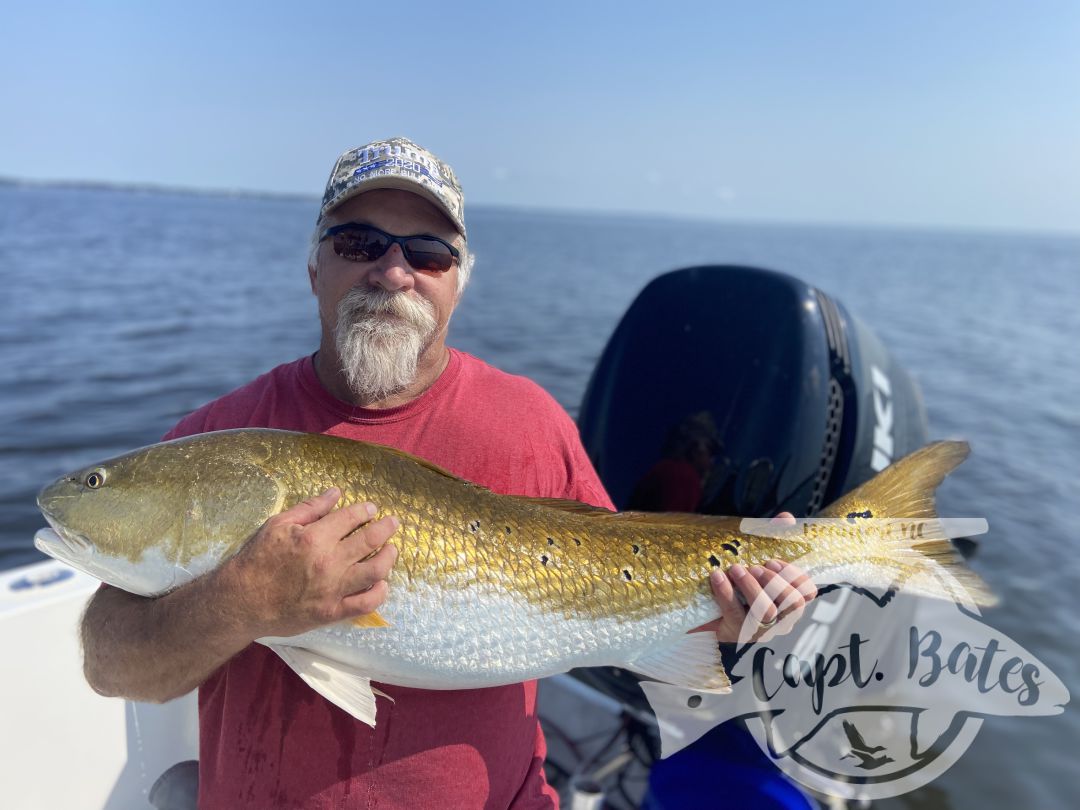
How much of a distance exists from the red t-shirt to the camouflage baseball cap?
0.59m

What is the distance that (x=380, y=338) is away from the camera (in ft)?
7.98

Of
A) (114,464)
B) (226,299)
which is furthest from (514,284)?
(114,464)

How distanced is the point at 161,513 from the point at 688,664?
1823 millimetres

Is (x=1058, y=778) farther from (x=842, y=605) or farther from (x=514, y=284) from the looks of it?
(x=514, y=284)

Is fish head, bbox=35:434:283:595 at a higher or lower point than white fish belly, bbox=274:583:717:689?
higher

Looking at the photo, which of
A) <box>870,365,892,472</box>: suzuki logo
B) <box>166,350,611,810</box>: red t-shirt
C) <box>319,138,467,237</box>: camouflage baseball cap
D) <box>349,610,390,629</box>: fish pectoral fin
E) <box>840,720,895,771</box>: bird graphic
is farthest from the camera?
<box>870,365,892,472</box>: suzuki logo

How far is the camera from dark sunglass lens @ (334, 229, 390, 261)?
2580 mm

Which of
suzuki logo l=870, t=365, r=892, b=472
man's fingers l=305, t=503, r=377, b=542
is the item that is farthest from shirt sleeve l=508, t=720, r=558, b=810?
suzuki logo l=870, t=365, r=892, b=472

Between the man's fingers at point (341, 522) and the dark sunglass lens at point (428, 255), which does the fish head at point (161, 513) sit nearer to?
the man's fingers at point (341, 522)

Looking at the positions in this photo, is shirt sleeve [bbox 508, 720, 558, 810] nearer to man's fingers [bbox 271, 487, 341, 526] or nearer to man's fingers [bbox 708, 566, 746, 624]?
man's fingers [bbox 708, 566, 746, 624]

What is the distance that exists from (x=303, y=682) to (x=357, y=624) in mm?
358

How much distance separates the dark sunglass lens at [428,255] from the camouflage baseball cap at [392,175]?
0.12 m

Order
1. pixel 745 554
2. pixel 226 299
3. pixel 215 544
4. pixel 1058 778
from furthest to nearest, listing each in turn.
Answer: pixel 226 299, pixel 1058 778, pixel 745 554, pixel 215 544

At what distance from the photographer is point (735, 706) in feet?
11.8
